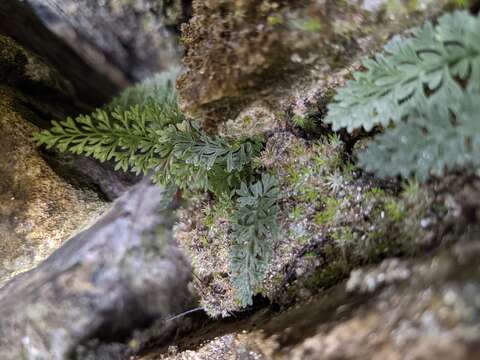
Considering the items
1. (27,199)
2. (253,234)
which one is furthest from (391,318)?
(27,199)

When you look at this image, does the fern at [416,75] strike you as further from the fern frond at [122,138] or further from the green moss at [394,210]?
the fern frond at [122,138]

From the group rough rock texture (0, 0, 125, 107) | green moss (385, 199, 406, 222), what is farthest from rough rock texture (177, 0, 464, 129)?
rough rock texture (0, 0, 125, 107)

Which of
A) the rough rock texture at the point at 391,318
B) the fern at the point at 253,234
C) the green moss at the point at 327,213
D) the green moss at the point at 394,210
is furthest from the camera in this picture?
the fern at the point at 253,234

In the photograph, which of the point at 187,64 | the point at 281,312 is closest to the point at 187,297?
the point at 281,312

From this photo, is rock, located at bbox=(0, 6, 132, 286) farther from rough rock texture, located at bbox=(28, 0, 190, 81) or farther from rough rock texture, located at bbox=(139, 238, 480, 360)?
rough rock texture, located at bbox=(139, 238, 480, 360)

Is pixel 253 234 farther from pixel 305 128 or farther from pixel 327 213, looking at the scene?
pixel 305 128

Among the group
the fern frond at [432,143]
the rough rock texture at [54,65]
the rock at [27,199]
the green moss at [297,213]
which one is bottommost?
the green moss at [297,213]

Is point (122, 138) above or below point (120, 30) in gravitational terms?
below

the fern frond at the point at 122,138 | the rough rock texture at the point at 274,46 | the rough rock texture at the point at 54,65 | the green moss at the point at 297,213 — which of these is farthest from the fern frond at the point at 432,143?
the rough rock texture at the point at 54,65
